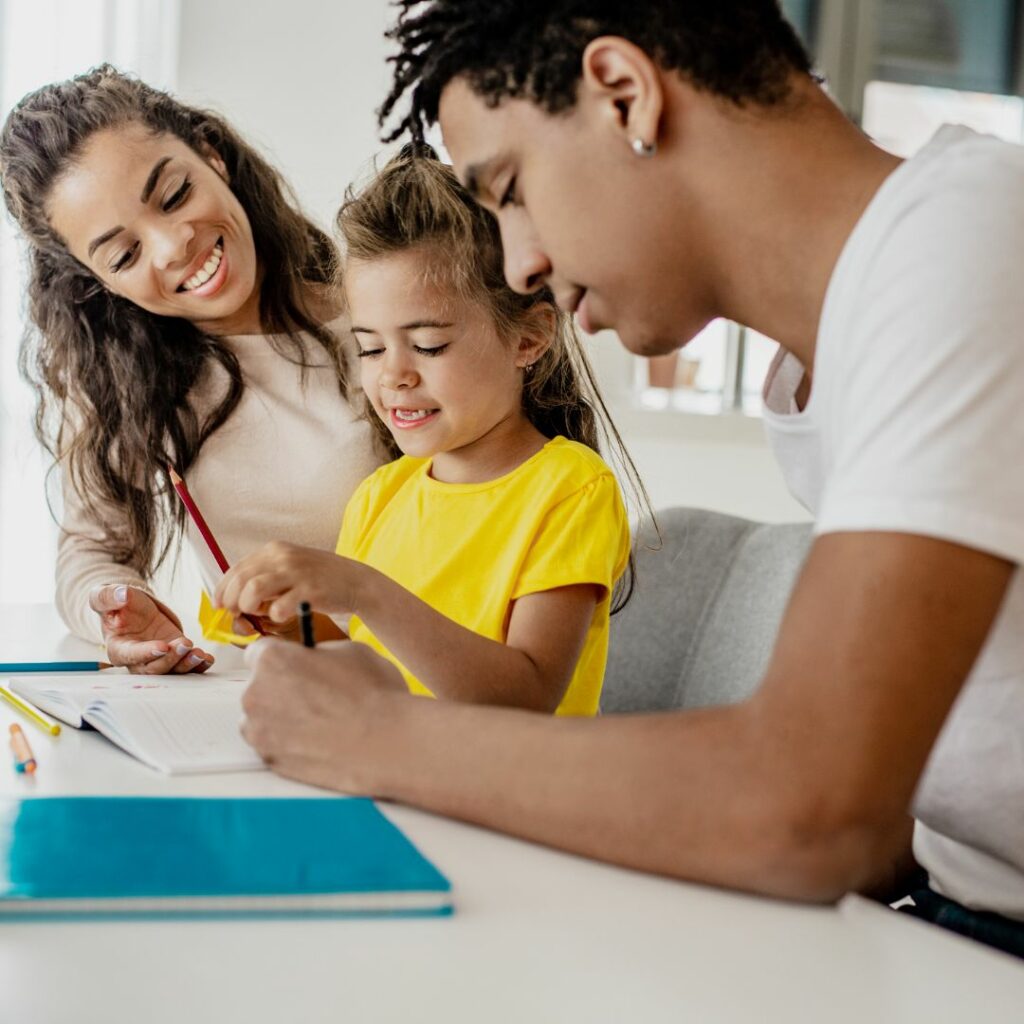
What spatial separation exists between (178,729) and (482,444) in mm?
536

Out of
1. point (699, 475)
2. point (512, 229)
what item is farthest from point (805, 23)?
point (512, 229)

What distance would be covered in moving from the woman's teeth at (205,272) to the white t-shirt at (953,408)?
1.07 meters

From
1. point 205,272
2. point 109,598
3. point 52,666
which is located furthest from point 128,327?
point 52,666

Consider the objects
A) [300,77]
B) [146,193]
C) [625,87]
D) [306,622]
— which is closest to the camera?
[625,87]

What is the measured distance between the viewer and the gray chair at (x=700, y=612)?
5.82 ft

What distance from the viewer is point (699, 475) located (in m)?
3.77

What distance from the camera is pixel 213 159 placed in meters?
1.86

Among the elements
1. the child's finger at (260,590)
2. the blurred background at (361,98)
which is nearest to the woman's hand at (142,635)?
the child's finger at (260,590)

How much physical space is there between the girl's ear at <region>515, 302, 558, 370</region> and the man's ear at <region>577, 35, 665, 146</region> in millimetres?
590

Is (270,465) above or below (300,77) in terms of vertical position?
below

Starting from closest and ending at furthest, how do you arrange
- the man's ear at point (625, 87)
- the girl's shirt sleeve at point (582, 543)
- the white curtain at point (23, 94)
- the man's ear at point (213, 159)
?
the man's ear at point (625, 87) → the girl's shirt sleeve at point (582, 543) → the man's ear at point (213, 159) → the white curtain at point (23, 94)

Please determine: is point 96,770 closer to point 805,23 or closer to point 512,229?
point 512,229

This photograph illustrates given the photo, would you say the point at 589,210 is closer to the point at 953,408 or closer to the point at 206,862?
the point at 953,408

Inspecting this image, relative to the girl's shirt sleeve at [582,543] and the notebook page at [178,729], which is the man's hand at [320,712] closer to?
the notebook page at [178,729]
